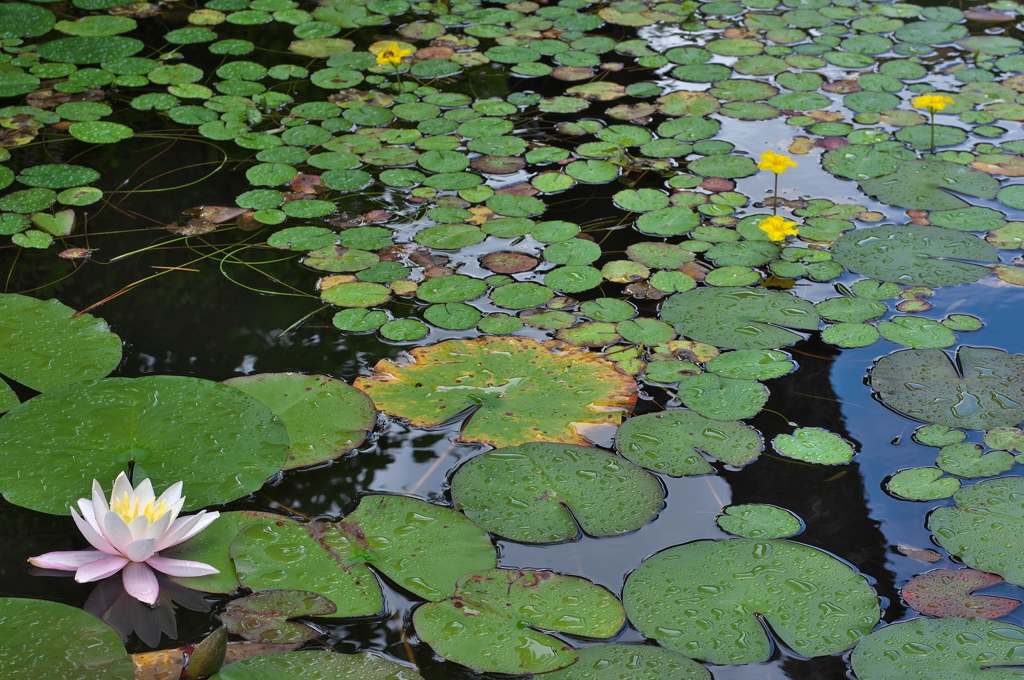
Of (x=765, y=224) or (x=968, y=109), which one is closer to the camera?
(x=765, y=224)

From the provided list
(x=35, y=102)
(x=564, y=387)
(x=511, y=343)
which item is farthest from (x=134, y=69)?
(x=564, y=387)

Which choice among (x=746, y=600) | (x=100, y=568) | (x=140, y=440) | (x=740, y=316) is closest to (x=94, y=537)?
(x=100, y=568)

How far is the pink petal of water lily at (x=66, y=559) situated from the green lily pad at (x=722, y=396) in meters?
1.35

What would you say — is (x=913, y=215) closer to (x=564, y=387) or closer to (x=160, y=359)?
(x=564, y=387)

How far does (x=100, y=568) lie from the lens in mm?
1574

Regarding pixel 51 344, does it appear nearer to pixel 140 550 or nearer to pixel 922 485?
pixel 140 550

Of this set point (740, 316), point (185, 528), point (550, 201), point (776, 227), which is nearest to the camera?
point (185, 528)

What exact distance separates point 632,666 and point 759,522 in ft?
1.56

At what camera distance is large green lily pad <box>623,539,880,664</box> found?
1482 mm

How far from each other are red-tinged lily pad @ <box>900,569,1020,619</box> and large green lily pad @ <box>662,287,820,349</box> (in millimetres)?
793

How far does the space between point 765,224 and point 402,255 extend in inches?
44.4

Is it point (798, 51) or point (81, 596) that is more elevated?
point (798, 51)

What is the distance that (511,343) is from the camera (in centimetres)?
226

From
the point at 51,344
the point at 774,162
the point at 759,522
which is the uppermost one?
the point at 774,162
